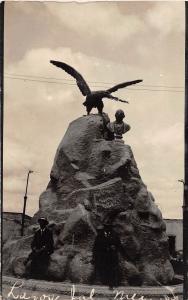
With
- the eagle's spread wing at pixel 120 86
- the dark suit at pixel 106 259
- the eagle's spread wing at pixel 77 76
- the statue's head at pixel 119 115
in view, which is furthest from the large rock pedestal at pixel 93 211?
the eagle's spread wing at pixel 120 86

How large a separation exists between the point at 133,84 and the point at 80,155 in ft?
6.83

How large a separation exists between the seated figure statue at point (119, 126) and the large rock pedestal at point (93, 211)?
0.88 ft

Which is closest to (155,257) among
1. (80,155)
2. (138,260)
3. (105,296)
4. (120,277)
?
(138,260)

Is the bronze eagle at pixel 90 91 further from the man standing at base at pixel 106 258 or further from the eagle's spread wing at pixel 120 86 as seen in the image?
the man standing at base at pixel 106 258

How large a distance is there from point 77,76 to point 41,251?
399 cm

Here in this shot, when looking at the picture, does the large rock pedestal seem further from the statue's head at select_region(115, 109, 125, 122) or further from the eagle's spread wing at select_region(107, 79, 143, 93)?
the eagle's spread wing at select_region(107, 79, 143, 93)

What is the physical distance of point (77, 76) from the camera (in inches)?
424

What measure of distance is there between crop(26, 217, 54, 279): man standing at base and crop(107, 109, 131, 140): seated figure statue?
9.68 ft

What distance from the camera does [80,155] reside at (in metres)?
11.1

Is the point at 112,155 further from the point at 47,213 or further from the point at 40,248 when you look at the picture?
the point at 40,248

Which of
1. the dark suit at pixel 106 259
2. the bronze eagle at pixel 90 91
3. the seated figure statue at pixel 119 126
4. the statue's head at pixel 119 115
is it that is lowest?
the dark suit at pixel 106 259

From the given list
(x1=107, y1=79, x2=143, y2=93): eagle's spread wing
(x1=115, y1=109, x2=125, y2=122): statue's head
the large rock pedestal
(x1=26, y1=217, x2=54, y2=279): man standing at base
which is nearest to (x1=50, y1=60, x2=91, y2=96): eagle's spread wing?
(x1=107, y1=79, x2=143, y2=93): eagle's spread wing

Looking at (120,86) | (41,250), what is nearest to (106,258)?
(41,250)

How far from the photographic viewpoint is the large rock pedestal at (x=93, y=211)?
959cm
